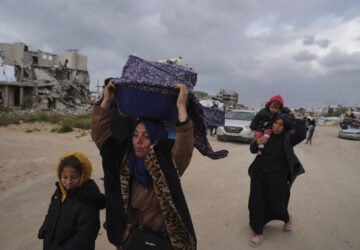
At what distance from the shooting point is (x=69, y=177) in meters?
1.76

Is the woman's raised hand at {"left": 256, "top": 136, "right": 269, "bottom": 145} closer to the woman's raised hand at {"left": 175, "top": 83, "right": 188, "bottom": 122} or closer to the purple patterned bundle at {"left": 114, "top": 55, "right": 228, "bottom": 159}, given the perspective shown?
the purple patterned bundle at {"left": 114, "top": 55, "right": 228, "bottom": 159}

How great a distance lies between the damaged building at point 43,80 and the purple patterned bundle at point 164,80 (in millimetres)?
32748

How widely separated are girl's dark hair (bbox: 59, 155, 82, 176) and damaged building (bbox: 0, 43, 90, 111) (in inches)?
1266

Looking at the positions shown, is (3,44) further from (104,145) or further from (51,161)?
(104,145)

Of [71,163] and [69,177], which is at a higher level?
[71,163]

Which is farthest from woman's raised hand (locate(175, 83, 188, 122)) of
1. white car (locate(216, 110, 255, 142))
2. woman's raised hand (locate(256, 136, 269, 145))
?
white car (locate(216, 110, 255, 142))

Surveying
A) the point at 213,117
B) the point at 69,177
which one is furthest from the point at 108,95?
the point at 213,117

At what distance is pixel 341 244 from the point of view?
3.04m

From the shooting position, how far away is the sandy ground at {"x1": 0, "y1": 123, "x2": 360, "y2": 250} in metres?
3.01

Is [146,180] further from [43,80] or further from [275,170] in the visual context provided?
[43,80]

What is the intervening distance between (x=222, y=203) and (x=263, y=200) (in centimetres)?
130

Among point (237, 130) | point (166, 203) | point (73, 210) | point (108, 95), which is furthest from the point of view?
point (237, 130)

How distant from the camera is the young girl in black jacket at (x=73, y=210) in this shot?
5.55 ft

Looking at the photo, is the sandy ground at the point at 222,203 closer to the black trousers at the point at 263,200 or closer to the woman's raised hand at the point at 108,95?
the black trousers at the point at 263,200
